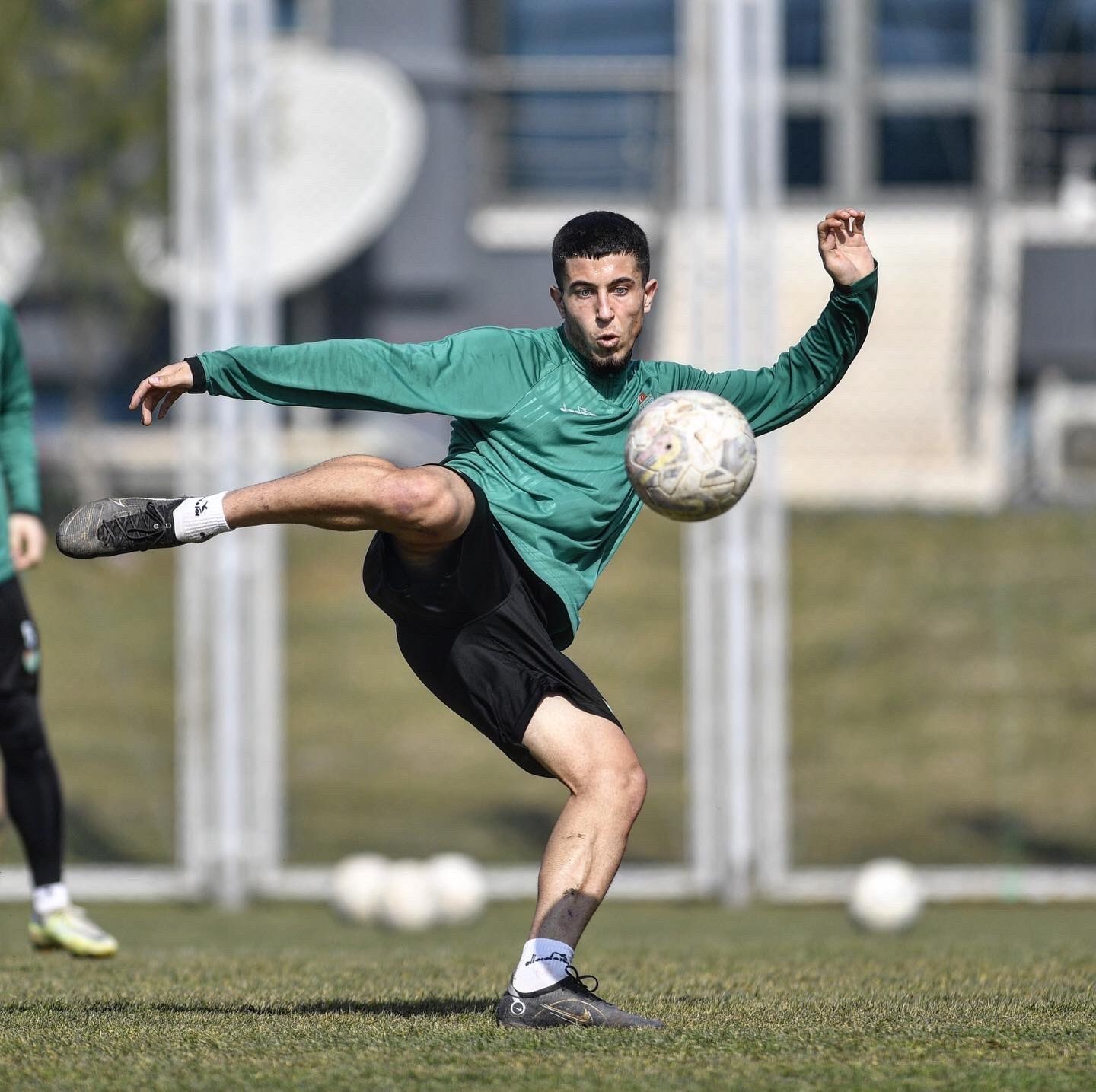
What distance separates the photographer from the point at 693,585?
939 centimetres

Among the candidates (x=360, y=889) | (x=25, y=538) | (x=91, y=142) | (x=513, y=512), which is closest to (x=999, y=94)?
(x=91, y=142)

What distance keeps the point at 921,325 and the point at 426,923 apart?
5.14m

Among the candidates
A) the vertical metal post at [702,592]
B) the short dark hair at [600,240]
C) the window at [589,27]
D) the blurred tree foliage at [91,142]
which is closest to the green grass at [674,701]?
the vertical metal post at [702,592]

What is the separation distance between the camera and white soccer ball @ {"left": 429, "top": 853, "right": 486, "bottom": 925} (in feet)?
27.3

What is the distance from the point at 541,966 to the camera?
427 cm

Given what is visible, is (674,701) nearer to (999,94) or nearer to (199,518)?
(999,94)

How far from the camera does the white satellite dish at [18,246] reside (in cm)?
1091

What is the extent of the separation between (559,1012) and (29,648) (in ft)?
8.82

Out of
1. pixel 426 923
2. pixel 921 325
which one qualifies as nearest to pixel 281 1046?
pixel 426 923

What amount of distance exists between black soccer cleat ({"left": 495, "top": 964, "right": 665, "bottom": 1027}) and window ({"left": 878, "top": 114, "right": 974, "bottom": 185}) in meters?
8.15

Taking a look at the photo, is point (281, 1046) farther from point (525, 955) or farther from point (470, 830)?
point (470, 830)

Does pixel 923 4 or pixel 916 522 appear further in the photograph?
pixel 923 4

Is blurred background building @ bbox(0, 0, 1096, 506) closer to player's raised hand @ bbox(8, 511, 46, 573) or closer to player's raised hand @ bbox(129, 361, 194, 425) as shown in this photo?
player's raised hand @ bbox(8, 511, 46, 573)

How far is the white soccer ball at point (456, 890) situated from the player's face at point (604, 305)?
13.7 ft
